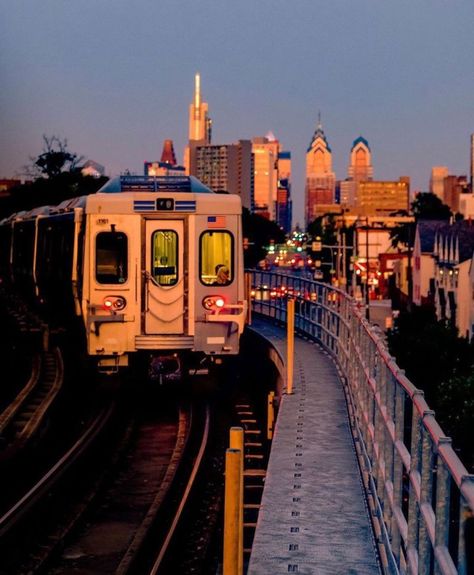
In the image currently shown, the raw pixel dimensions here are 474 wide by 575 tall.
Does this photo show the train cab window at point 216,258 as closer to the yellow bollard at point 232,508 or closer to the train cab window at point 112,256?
the train cab window at point 112,256

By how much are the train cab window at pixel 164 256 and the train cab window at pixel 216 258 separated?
47 cm

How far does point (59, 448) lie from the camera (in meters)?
18.5

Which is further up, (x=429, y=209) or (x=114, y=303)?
(x=429, y=209)

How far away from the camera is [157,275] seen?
61.5 feet

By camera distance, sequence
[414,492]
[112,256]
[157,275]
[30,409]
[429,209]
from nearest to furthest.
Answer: [414,492] < [112,256] < [157,275] < [30,409] < [429,209]

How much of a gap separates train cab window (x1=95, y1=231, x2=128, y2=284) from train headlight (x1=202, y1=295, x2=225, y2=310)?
1.44 meters

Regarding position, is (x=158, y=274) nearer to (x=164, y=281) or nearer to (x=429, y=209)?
(x=164, y=281)

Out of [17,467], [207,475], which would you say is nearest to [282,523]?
[207,475]

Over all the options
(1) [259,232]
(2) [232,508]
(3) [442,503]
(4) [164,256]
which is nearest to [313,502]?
(2) [232,508]

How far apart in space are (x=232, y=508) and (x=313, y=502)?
382 centimetres

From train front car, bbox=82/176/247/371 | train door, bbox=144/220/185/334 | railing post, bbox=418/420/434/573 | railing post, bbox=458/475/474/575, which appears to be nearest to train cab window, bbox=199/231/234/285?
train front car, bbox=82/176/247/371

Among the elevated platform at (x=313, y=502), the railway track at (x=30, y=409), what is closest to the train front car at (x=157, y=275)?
the railway track at (x=30, y=409)

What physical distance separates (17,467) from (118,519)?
3510 mm

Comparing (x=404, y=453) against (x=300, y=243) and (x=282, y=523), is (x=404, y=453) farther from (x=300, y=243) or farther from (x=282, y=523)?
(x=300, y=243)
